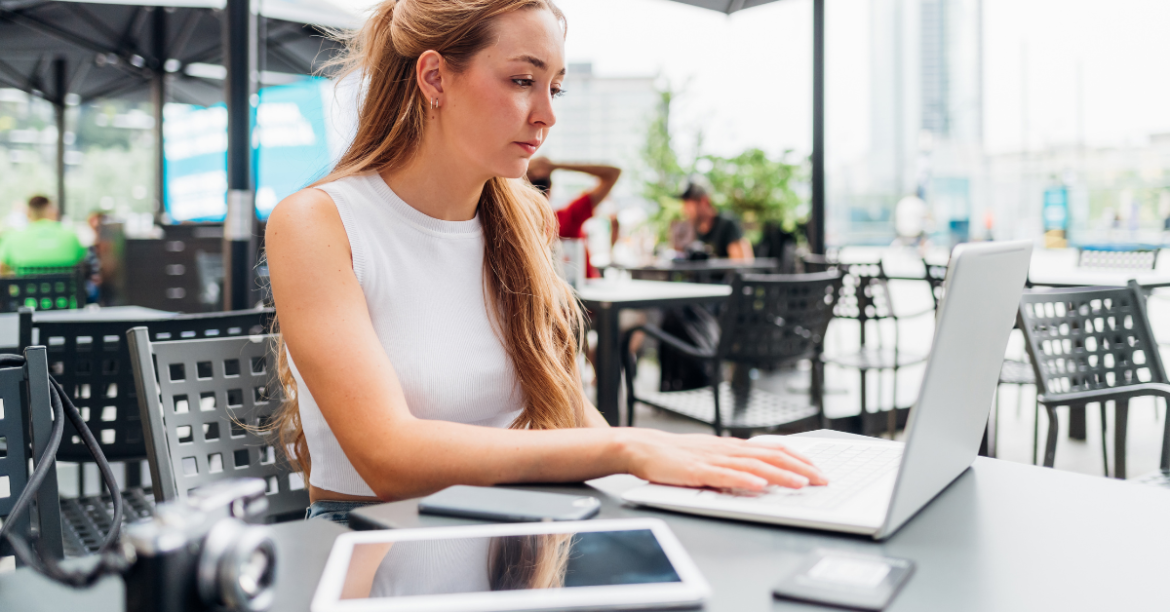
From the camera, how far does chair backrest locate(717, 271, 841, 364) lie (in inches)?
109

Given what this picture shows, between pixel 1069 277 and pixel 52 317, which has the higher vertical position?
pixel 1069 277

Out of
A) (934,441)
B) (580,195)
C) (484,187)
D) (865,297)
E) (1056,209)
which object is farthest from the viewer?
(1056,209)

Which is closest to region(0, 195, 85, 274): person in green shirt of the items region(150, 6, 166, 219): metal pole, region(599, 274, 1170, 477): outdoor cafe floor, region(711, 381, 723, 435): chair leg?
region(150, 6, 166, 219): metal pole

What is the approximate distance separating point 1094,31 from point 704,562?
5.20 metres

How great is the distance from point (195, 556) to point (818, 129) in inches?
197

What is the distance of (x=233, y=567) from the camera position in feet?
1.32

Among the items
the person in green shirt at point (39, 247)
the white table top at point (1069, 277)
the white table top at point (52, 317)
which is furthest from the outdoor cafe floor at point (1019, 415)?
the person in green shirt at point (39, 247)

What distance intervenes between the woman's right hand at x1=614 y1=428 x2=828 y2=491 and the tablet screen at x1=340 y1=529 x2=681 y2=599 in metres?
0.14

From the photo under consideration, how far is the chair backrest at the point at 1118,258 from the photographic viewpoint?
442 cm

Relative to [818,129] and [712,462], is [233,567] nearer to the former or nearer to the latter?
[712,462]

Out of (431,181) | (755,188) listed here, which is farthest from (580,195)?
(431,181)

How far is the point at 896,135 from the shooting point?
19.1 feet

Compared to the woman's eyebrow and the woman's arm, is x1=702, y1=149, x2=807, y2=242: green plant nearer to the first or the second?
the woman's eyebrow

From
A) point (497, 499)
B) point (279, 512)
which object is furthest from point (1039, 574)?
point (279, 512)
